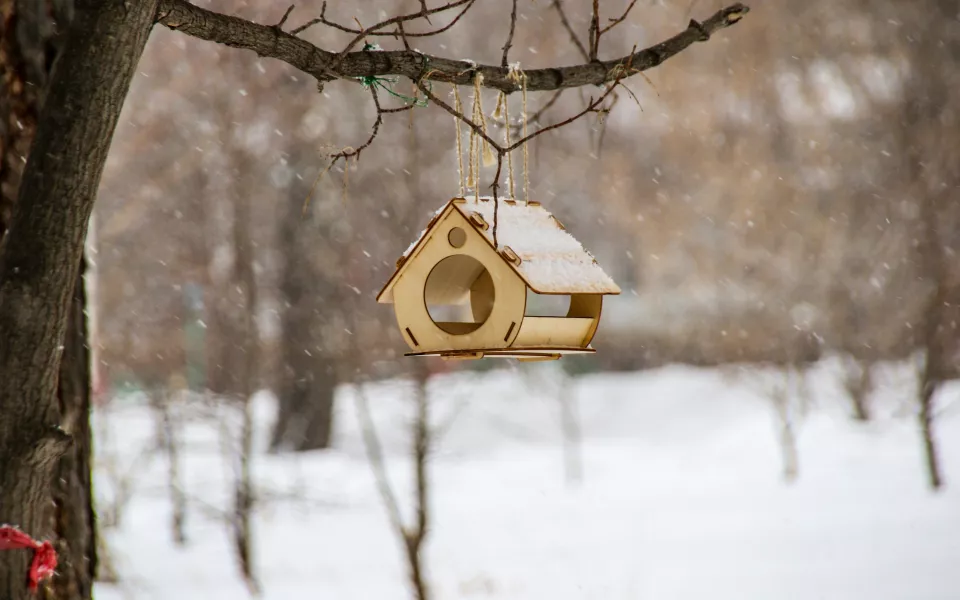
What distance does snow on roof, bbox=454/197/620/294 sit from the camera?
8.03 feet

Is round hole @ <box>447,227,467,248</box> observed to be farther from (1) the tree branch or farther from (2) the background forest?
(2) the background forest

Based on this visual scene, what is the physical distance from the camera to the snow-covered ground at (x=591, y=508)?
320 inches

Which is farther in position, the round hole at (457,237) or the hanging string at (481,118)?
the round hole at (457,237)

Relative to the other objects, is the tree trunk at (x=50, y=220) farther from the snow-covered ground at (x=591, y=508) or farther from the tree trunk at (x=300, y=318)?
the tree trunk at (x=300, y=318)

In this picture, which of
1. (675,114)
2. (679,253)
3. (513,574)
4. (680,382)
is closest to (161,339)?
(513,574)

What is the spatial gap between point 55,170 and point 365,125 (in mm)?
8160

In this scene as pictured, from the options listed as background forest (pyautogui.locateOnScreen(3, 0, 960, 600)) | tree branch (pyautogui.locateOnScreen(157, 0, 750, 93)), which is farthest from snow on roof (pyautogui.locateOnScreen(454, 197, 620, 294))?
background forest (pyautogui.locateOnScreen(3, 0, 960, 600))

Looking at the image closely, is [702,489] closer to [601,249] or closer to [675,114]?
[675,114]

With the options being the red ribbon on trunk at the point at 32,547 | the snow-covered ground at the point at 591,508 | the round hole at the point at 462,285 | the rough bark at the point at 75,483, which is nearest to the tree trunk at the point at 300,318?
the snow-covered ground at the point at 591,508

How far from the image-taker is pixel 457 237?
2.59m

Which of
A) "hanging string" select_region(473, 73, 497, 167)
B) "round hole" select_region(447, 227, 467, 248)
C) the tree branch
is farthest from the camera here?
"round hole" select_region(447, 227, 467, 248)

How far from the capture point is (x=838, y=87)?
12.3m

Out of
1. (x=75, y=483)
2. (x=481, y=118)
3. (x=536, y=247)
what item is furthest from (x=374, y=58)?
(x=75, y=483)

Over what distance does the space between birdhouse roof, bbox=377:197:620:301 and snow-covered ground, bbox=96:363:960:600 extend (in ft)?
16.6
